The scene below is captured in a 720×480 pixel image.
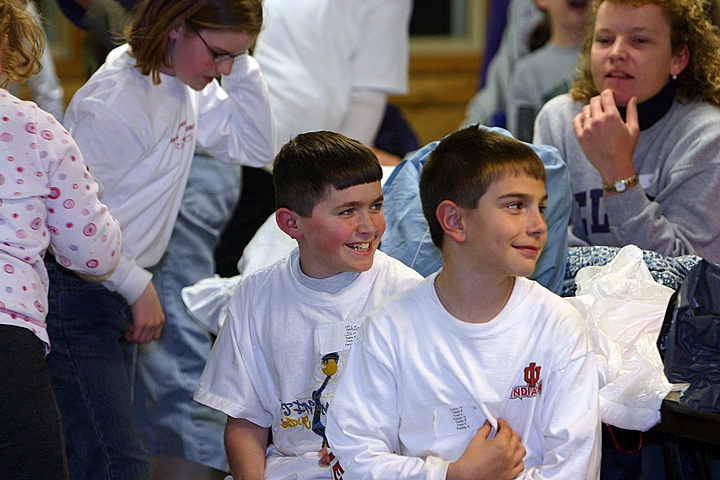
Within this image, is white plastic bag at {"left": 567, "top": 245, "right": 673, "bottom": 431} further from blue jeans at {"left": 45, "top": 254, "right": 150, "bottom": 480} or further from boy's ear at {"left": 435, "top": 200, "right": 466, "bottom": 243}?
blue jeans at {"left": 45, "top": 254, "right": 150, "bottom": 480}

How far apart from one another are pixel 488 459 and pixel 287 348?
17.2 inches

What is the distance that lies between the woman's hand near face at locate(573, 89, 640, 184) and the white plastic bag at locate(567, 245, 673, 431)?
0.31 meters

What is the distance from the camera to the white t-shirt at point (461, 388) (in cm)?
151

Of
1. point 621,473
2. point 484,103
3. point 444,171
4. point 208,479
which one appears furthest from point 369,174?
point 484,103

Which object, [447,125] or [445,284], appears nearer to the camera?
[445,284]

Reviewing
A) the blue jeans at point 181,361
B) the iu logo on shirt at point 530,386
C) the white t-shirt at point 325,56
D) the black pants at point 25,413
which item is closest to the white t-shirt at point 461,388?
the iu logo on shirt at point 530,386

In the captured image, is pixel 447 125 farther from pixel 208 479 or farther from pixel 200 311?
pixel 208 479

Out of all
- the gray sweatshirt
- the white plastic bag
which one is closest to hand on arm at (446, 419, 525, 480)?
the white plastic bag

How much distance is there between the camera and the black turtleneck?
2.30 metres

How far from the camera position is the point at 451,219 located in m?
1.60

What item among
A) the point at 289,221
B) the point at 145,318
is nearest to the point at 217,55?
the point at 289,221

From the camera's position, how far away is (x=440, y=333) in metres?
1.56

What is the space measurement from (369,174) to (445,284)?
28 cm

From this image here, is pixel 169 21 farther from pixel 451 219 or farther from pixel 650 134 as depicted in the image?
pixel 650 134
